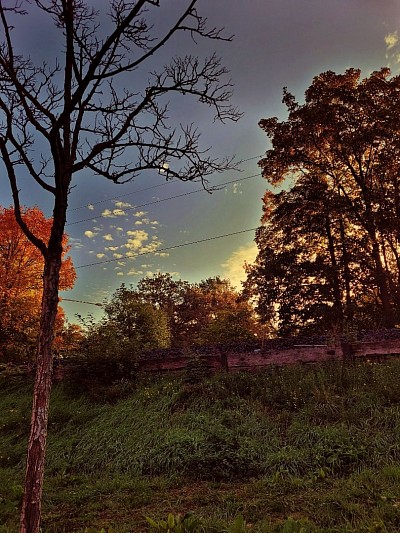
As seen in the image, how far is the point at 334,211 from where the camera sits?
752 inches

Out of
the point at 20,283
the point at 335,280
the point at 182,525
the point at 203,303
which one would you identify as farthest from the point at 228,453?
the point at 203,303

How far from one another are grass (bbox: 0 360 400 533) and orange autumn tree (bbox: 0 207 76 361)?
377 inches

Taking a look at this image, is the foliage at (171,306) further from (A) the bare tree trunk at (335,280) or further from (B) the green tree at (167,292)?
(A) the bare tree trunk at (335,280)

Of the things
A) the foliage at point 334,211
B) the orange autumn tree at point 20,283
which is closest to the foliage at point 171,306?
the foliage at point 334,211

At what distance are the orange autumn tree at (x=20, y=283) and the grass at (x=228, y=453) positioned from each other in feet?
31.4

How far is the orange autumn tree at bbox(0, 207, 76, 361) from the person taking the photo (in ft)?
61.2

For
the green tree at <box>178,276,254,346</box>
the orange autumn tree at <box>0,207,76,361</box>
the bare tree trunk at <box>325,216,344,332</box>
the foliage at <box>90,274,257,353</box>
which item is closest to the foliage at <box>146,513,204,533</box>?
the bare tree trunk at <box>325,216,344,332</box>

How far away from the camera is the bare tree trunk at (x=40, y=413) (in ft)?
11.0

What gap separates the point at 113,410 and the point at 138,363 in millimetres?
1775

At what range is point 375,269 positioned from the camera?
1903cm

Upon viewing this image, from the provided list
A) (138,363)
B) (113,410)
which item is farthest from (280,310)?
(113,410)

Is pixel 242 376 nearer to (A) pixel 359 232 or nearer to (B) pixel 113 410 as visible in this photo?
(B) pixel 113 410

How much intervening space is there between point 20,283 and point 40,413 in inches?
685

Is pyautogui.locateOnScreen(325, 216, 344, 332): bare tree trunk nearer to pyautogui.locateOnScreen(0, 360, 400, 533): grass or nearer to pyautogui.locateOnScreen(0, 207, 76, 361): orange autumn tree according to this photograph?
pyautogui.locateOnScreen(0, 360, 400, 533): grass
